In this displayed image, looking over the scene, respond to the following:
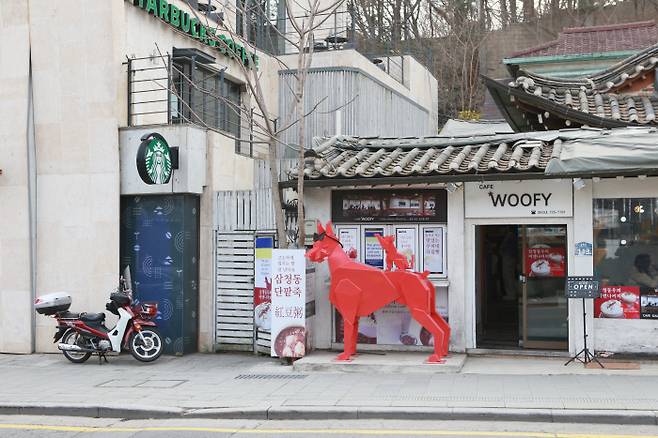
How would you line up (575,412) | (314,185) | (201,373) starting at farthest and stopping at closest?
(314,185) → (201,373) → (575,412)

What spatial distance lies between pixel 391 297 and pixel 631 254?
3861mm

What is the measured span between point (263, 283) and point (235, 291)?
0.69 meters

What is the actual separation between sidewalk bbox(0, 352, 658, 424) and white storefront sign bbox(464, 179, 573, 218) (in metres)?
2.36

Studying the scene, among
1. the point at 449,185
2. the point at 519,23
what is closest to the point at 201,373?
the point at 449,185

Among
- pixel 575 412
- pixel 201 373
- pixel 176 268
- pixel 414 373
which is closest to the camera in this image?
pixel 575 412

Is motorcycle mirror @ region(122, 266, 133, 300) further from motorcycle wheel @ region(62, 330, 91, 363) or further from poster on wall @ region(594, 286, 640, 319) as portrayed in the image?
poster on wall @ region(594, 286, 640, 319)

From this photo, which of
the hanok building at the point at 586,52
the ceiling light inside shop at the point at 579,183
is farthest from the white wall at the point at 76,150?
the hanok building at the point at 586,52

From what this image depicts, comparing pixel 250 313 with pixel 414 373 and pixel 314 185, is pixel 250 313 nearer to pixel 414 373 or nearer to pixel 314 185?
pixel 314 185

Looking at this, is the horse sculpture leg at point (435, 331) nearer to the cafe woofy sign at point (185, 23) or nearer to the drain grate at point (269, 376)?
the drain grate at point (269, 376)

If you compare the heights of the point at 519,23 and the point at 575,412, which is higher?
the point at 519,23

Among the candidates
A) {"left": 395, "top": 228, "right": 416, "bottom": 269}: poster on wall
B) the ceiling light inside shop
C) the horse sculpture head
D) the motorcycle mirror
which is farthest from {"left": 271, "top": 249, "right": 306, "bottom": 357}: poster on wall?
the ceiling light inside shop

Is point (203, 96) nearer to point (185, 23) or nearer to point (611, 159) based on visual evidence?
point (185, 23)

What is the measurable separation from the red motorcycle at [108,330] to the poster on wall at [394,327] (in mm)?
3256

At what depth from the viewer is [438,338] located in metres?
11.1
